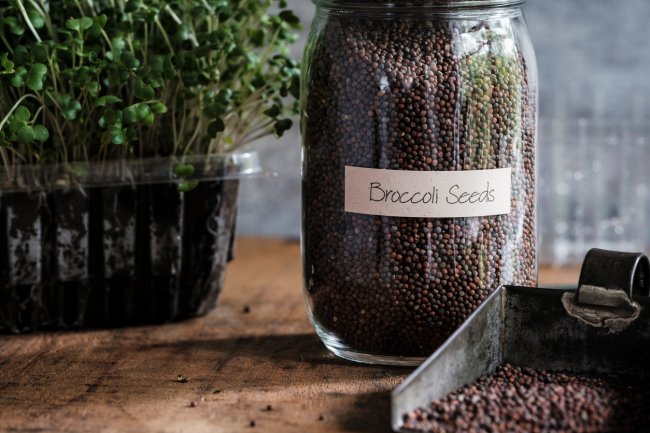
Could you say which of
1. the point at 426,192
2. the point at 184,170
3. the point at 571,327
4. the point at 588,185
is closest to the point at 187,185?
the point at 184,170

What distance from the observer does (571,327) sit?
68 centimetres

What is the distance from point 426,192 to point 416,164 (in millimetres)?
22

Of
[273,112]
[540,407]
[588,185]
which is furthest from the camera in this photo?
[588,185]

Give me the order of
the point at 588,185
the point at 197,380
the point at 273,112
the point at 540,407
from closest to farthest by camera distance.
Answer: the point at 540,407 → the point at 197,380 → the point at 273,112 → the point at 588,185

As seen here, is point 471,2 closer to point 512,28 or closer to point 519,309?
point 512,28

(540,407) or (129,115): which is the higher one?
(129,115)

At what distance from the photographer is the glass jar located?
0.68 metres

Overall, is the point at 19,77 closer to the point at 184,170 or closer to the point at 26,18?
the point at 26,18

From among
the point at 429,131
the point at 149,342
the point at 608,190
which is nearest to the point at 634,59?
the point at 608,190

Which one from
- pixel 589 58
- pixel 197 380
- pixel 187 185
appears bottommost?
pixel 197 380

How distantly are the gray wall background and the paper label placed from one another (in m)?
A: 0.52

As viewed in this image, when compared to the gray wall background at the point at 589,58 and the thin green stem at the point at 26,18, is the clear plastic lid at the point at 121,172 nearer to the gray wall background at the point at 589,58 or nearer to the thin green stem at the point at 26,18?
the thin green stem at the point at 26,18

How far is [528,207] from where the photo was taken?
29.1 inches

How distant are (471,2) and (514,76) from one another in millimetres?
65
